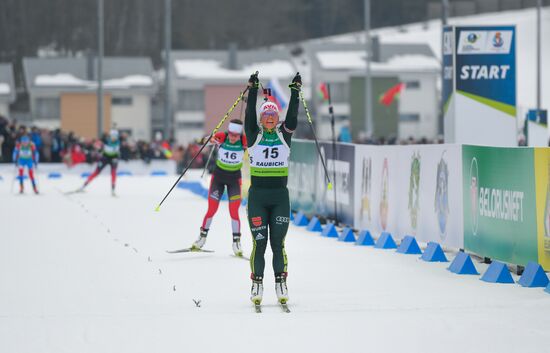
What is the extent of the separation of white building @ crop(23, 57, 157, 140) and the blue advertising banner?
62.2m

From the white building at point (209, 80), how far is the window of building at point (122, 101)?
3.58 meters

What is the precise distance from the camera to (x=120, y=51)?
11238cm

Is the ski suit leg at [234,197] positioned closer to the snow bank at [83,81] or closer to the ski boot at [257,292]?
the ski boot at [257,292]

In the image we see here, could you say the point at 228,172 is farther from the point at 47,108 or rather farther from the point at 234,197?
the point at 47,108

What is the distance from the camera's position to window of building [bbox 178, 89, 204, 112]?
293 feet

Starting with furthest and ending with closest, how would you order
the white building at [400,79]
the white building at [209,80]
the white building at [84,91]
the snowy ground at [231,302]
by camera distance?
the white building at [400,79], the white building at [209,80], the white building at [84,91], the snowy ground at [231,302]

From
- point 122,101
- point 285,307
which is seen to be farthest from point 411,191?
point 122,101

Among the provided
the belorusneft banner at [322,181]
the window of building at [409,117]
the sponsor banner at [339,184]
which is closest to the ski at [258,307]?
the sponsor banner at [339,184]

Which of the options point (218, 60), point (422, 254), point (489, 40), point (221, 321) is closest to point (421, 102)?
point (218, 60)

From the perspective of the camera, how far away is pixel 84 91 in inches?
3376

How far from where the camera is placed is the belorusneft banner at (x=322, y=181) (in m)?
21.7

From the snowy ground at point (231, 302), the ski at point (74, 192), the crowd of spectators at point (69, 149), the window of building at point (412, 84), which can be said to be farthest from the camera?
the window of building at point (412, 84)

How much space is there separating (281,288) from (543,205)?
133 inches

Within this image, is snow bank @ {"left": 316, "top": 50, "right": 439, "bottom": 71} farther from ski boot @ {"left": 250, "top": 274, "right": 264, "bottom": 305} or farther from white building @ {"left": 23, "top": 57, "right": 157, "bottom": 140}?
ski boot @ {"left": 250, "top": 274, "right": 264, "bottom": 305}
